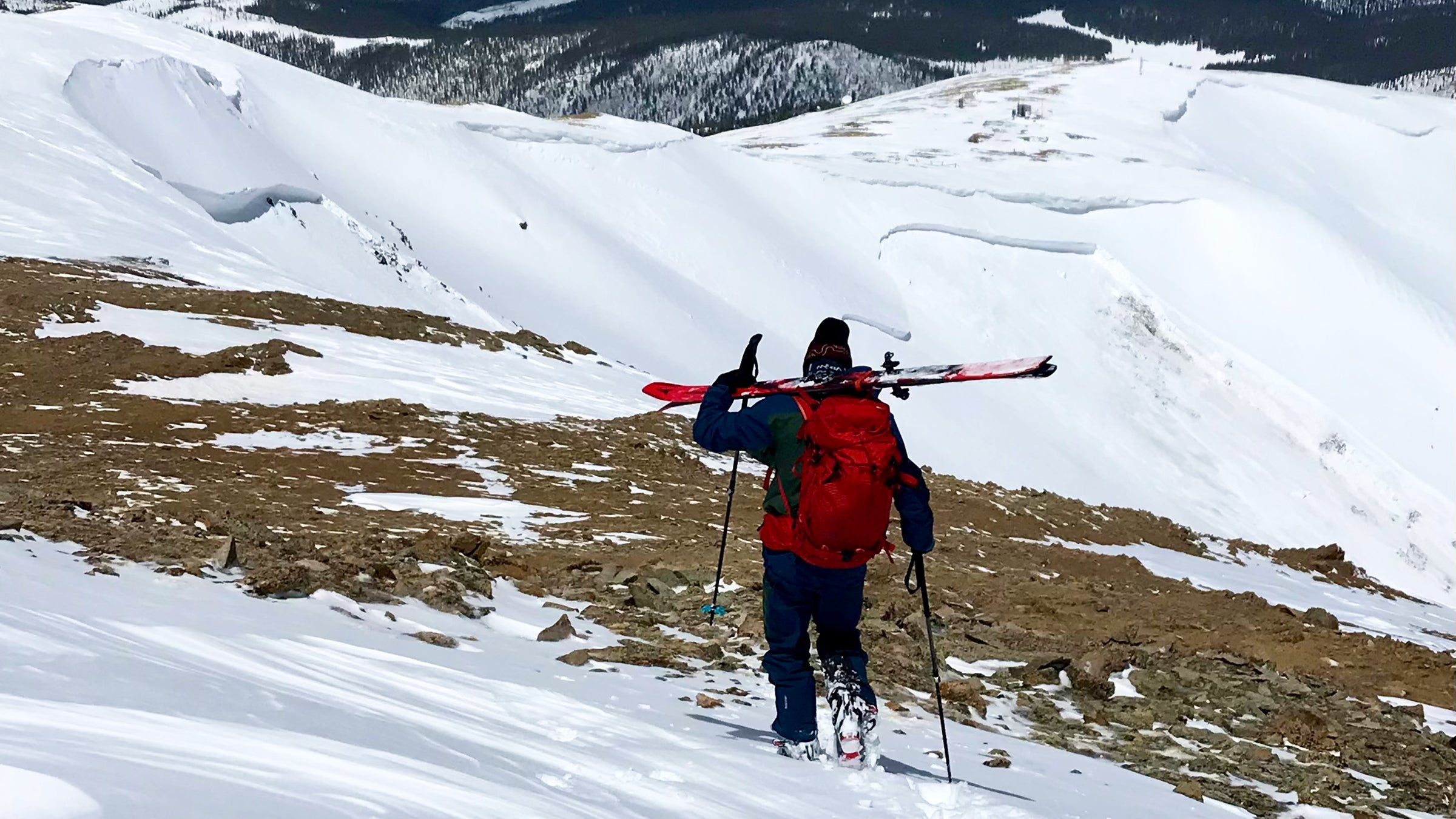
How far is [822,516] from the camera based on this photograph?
5441 mm

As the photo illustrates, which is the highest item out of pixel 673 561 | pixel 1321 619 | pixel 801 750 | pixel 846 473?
pixel 846 473

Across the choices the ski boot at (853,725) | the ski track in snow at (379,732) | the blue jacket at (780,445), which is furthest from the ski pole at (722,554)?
the ski boot at (853,725)

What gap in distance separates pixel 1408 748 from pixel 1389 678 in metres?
2.91

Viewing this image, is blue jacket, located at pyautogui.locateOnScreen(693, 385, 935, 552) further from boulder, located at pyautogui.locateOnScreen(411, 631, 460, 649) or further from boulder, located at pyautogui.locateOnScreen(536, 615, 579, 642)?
boulder, located at pyautogui.locateOnScreen(536, 615, 579, 642)

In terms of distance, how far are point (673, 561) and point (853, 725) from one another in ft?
21.9

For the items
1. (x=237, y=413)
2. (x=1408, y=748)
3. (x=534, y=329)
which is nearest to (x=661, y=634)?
(x=1408, y=748)

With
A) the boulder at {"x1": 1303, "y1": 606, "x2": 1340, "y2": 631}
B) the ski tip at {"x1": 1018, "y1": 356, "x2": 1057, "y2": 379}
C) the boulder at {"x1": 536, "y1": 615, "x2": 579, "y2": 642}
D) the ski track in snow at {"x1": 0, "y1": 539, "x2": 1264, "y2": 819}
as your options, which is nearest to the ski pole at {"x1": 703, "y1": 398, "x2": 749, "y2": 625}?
the ski track in snow at {"x1": 0, "y1": 539, "x2": 1264, "y2": 819}

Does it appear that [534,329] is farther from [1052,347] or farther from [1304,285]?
[1304,285]

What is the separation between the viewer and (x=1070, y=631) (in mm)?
11594

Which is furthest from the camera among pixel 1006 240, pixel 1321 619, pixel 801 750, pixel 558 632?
pixel 1006 240

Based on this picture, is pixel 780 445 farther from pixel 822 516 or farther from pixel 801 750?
pixel 801 750

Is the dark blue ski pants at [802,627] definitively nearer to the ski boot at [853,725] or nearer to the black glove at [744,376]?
the ski boot at [853,725]

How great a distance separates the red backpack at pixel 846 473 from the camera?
5418 millimetres

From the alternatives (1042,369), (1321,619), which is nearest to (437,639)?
(1042,369)
